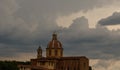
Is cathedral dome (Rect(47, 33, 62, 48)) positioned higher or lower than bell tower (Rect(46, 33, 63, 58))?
higher

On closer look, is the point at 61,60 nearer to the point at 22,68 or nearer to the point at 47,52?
the point at 47,52

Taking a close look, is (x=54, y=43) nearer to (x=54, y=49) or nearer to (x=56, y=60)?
(x=54, y=49)

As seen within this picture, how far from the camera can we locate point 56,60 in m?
100

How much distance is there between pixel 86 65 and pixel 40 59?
10547mm

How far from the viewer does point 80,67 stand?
102 metres

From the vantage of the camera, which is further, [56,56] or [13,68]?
[56,56]

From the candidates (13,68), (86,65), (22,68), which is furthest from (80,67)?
(13,68)

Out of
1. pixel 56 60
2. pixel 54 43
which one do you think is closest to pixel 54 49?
pixel 54 43

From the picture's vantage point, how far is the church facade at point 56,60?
100 metres

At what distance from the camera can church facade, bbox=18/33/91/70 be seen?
329 feet

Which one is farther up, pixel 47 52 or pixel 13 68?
pixel 47 52

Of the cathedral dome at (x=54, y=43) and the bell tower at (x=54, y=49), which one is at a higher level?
the cathedral dome at (x=54, y=43)

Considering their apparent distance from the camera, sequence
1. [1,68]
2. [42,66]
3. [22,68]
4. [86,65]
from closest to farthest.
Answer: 1. [1,68]
2. [22,68]
3. [42,66]
4. [86,65]

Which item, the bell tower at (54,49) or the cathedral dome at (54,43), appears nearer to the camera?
the bell tower at (54,49)
